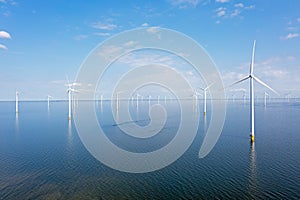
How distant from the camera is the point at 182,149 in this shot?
2055 inches

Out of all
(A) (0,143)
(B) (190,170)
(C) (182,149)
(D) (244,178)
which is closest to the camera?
(D) (244,178)

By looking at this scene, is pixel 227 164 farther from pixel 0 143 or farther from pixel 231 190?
pixel 0 143

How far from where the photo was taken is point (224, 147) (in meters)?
52.3

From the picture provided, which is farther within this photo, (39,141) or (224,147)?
(39,141)

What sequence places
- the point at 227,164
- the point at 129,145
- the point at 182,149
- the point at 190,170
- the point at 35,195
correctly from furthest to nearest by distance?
the point at 129,145 → the point at 182,149 → the point at 227,164 → the point at 190,170 → the point at 35,195

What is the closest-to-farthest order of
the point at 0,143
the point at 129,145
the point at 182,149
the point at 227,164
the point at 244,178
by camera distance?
the point at 244,178 → the point at 227,164 → the point at 182,149 → the point at 129,145 → the point at 0,143

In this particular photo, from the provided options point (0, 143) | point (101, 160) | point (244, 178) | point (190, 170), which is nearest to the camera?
point (244, 178)

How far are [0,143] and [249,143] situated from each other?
6283 cm

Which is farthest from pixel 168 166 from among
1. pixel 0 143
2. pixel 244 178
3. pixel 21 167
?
pixel 0 143

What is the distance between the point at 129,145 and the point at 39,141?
2554cm

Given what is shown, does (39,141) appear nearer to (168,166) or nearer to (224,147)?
(168,166)

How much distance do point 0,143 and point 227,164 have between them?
56056mm

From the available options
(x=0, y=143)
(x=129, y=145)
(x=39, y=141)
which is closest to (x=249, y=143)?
(x=129, y=145)

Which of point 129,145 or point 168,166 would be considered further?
point 129,145
